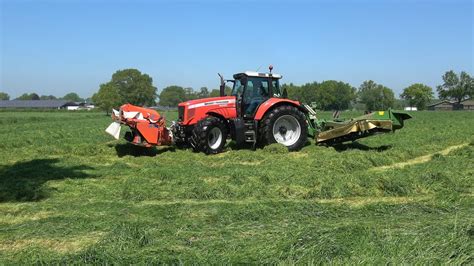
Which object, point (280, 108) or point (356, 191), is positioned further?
point (280, 108)

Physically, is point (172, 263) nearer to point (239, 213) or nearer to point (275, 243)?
point (275, 243)

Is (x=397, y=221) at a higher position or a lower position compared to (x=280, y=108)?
lower

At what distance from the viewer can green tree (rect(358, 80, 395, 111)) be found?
11394 centimetres

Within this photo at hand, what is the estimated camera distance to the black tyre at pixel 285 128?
1303cm

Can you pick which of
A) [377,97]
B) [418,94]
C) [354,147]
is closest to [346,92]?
[377,97]

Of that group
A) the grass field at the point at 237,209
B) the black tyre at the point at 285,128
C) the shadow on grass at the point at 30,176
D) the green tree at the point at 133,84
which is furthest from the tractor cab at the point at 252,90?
the green tree at the point at 133,84

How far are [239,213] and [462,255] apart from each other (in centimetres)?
281

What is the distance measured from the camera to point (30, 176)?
30.2ft

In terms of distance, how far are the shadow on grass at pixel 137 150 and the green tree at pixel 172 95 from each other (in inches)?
5326

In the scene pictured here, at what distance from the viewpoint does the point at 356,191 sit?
7516mm

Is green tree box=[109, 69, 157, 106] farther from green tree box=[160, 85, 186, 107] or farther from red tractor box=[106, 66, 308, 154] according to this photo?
red tractor box=[106, 66, 308, 154]

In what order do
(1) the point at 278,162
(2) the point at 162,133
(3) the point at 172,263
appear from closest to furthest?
(3) the point at 172,263 → (1) the point at 278,162 → (2) the point at 162,133

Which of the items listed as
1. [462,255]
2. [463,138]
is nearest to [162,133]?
[462,255]

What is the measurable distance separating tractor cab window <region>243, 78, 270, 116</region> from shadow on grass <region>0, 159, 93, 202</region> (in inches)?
201
